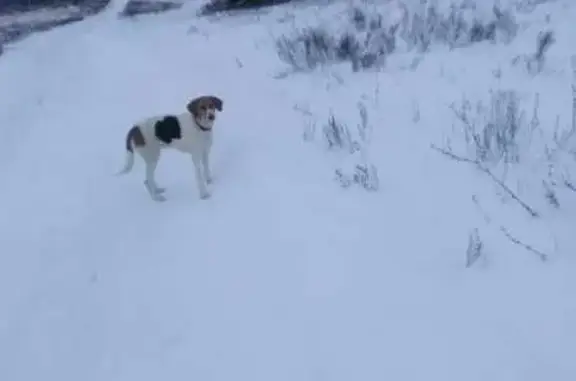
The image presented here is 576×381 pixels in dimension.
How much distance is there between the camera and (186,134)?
6.12 metres

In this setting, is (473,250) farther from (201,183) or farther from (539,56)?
(539,56)

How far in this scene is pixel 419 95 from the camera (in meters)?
6.73

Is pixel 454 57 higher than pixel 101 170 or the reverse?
higher

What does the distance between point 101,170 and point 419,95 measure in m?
3.06

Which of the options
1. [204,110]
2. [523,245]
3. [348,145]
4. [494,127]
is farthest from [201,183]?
[523,245]

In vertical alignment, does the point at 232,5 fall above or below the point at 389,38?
below

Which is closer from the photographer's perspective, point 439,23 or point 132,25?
point 439,23

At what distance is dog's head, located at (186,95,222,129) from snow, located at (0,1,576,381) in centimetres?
53

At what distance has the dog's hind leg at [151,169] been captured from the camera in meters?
6.24

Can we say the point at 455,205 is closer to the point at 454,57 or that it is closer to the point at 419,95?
the point at 419,95

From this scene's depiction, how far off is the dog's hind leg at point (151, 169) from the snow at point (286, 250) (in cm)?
12

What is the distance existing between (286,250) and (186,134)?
177cm

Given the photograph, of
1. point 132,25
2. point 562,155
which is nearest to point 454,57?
point 562,155

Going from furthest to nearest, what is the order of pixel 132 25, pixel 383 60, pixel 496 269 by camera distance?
pixel 132 25 < pixel 383 60 < pixel 496 269
